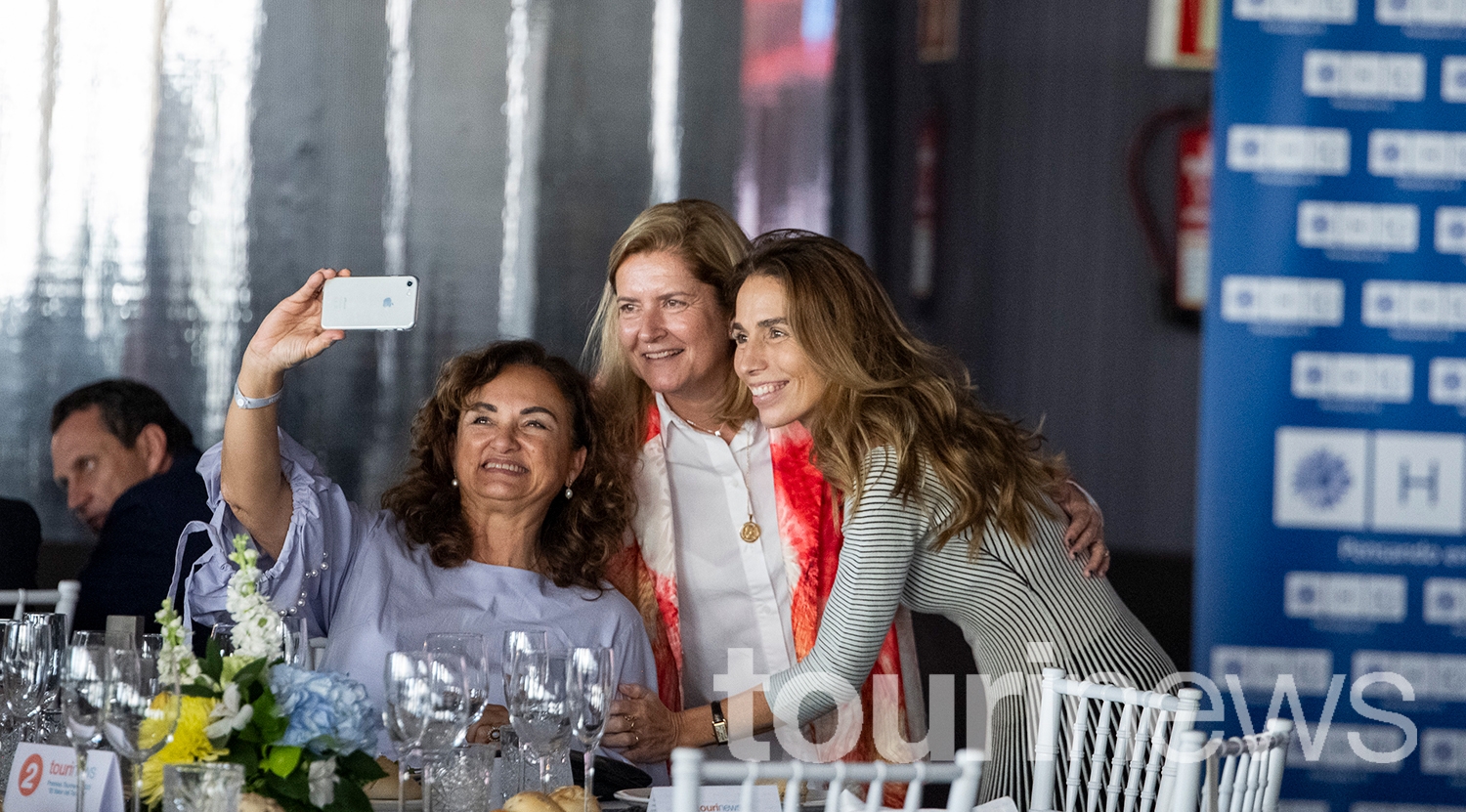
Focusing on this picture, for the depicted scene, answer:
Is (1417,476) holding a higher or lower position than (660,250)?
lower

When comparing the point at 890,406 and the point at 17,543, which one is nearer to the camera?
the point at 890,406

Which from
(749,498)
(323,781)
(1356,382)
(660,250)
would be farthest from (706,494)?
(1356,382)

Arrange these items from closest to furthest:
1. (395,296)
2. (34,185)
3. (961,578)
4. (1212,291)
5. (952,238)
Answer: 1. (395,296)
2. (961,578)
3. (1212,291)
4. (34,185)
5. (952,238)

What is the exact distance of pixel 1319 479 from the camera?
3.43m

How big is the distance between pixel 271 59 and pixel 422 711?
10.2ft

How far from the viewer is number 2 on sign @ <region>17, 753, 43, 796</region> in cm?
146

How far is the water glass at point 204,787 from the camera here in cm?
120

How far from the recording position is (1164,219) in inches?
179

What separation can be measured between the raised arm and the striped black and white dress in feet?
2.60

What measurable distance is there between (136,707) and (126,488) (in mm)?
2343

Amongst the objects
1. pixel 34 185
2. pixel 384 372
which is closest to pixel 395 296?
pixel 384 372

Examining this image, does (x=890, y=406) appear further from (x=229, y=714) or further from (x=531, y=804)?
(x=229, y=714)

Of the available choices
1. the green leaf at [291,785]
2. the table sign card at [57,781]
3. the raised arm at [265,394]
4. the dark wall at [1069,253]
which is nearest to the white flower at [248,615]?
the green leaf at [291,785]

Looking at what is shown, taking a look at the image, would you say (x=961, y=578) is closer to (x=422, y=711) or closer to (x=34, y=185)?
(x=422, y=711)
